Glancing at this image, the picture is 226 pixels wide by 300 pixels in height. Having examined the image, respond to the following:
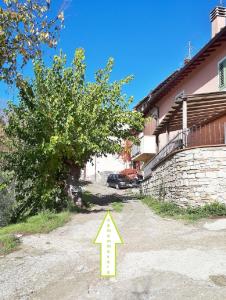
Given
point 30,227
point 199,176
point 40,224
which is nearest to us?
point 30,227

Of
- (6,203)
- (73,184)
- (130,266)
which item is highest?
(73,184)

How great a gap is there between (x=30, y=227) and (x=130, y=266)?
6355mm

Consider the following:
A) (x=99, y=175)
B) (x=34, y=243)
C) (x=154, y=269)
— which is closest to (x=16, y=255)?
(x=34, y=243)

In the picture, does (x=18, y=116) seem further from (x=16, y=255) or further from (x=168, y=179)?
(x=16, y=255)

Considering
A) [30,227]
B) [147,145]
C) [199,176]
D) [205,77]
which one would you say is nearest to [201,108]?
[199,176]

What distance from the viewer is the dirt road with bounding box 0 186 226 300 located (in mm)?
8250

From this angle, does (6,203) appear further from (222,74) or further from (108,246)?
(108,246)

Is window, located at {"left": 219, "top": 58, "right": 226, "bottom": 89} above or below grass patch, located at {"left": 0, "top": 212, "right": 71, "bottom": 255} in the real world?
above

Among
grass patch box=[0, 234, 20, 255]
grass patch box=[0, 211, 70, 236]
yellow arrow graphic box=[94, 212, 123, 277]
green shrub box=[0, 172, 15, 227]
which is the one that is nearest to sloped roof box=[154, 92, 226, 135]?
grass patch box=[0, 211, 70, 236]

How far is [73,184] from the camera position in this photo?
66.9 ft

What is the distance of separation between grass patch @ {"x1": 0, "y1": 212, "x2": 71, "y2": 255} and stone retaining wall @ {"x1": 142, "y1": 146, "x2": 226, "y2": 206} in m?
4.94

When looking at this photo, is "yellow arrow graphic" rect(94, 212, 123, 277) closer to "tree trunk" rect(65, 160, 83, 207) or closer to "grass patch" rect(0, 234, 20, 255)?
"grass patch" rect(0, 234, 20, 255)

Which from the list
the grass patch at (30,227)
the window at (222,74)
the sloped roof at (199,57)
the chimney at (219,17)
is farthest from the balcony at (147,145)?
the grass patch at (30,227)

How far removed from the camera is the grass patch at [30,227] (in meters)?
12.6
